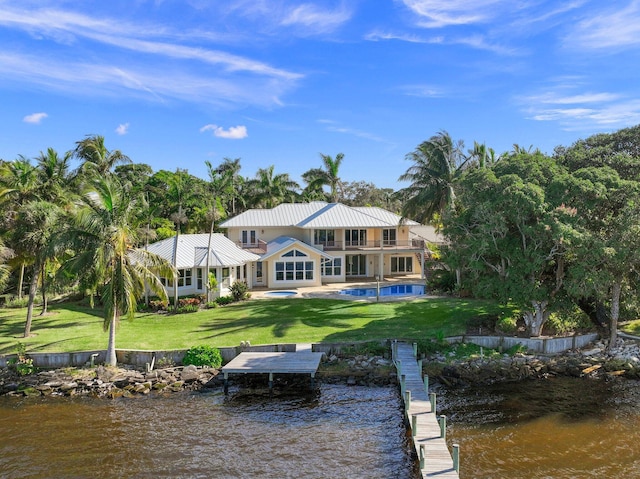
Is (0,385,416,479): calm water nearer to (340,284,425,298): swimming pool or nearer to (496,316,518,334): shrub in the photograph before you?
(496,316,518,334): shrub

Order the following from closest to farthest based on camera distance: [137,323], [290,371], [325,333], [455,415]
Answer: [455,415]
[290,371]
[325,333]
[137,323]

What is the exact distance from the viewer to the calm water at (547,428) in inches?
556

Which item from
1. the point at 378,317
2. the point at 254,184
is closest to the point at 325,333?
the point at 378,317

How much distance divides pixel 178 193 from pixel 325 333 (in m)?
13.3

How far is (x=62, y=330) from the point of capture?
26.0m

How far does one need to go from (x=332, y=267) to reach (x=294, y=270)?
3.98m

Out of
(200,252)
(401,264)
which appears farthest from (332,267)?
(200,252)

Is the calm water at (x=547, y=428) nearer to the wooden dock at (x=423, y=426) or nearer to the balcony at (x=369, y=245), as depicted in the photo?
the wooden dock at (x=423, y=426)

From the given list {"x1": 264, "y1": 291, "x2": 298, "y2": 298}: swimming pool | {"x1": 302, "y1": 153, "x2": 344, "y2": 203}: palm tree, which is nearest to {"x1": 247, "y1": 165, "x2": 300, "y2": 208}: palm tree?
{"x1": 302, "y1": 153, "x2": 344, "y2": 203}: palm tree

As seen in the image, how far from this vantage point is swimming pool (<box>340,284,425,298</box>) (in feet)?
113

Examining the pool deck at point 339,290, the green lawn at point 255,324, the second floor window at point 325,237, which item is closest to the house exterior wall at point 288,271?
the pool deck at point 339,290

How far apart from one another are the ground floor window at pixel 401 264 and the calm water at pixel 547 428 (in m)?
23.3

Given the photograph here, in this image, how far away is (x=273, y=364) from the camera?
21.0 m

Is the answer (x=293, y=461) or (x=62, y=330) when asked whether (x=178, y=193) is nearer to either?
(x=62, y=330)
